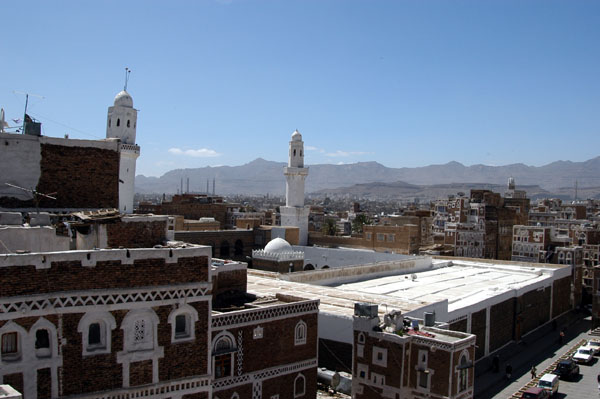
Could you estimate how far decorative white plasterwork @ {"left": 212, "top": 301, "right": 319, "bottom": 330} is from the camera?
48.1 ft

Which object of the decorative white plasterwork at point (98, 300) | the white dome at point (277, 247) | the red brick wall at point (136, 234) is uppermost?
the red brick wall at point (136, 234)

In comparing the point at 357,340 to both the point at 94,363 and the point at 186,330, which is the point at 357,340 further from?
the point at 94,363

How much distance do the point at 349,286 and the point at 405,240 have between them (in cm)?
2124

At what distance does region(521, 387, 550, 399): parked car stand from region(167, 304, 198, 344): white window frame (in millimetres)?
16762

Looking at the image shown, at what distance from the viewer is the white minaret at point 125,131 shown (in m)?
38.2

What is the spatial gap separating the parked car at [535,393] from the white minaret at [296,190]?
30478mm

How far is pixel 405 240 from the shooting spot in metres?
51.3

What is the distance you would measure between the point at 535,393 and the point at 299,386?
11.5 m

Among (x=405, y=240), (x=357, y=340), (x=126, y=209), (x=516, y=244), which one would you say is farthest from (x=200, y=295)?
(x=516, y=244)

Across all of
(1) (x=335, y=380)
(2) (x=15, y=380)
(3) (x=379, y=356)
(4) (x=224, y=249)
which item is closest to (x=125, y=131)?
(4) (x=224, y=249)

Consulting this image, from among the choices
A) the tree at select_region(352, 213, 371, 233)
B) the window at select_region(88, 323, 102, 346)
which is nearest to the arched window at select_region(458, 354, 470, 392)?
the window at select_region(88, 323, 102, 346)

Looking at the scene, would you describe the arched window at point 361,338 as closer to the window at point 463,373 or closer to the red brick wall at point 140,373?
the window at point 463,373

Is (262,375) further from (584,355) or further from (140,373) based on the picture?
(584,355)

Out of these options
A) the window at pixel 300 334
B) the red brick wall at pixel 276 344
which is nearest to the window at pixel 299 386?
the red brick wall at pixel 276 344
